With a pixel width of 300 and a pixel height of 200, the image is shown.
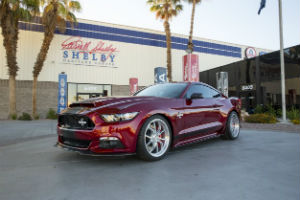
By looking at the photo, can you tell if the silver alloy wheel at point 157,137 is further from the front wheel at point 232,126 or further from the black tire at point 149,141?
the front wheel at point 232,126

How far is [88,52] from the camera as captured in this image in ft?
63.1

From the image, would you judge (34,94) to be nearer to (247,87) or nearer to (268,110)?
(268,110)

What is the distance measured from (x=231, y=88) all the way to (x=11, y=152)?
17.6 meters

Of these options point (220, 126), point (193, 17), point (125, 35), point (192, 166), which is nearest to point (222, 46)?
point (193, 17)

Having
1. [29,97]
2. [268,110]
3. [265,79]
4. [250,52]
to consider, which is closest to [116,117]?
[268,110]

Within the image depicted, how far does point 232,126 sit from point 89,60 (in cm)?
1614

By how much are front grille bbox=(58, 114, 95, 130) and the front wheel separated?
10.7 ft

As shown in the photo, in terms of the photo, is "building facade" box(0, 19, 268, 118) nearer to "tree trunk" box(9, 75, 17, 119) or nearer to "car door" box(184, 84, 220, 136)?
"tree trunk" box(9, 75, 17, 119)

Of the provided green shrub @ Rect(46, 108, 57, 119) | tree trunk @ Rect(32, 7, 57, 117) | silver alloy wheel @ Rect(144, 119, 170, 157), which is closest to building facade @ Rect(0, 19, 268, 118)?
Result: green shrub @ Rect(46, 108, 57, 119)

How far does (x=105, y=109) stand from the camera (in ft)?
10.7

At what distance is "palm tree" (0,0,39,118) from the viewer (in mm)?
14242

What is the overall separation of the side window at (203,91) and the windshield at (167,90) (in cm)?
15

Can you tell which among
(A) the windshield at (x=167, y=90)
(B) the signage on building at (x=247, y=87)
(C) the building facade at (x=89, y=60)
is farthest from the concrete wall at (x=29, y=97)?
(A) the windshield at (x=167, y=90)

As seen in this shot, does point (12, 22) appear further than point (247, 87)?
No
